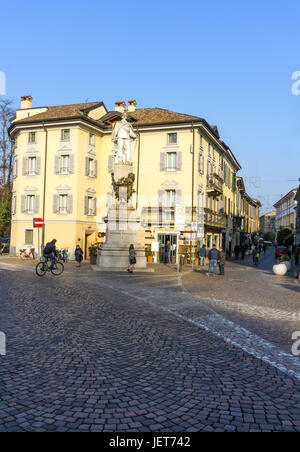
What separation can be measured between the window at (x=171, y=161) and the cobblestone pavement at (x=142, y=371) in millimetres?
24585

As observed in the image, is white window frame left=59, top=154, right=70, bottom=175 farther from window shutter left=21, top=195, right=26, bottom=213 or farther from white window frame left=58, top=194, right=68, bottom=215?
window shutter left=21, top=195, right=26, bottom=213

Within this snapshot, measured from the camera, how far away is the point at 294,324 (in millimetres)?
7988

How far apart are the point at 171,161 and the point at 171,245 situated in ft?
24.6

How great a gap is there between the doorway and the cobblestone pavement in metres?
21.4

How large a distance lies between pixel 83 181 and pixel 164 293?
2322 cm

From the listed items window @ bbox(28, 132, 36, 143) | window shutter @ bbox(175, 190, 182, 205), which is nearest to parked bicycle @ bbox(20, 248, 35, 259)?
window @ bbox(28, 132, 36, 143)

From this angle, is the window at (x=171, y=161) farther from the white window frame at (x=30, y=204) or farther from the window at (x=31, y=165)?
the white window frame at (x=30, y=204)

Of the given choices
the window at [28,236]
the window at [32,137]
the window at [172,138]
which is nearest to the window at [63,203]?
the window at [28,236]

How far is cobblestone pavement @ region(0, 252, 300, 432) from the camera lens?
3578 millimetres

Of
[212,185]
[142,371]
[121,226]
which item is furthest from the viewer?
[212,185]

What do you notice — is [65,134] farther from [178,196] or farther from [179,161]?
[178,196]

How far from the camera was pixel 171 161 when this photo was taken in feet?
→ 109

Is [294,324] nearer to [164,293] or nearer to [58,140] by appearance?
[164,293]

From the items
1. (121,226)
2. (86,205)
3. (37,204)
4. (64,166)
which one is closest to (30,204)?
(37,204)
